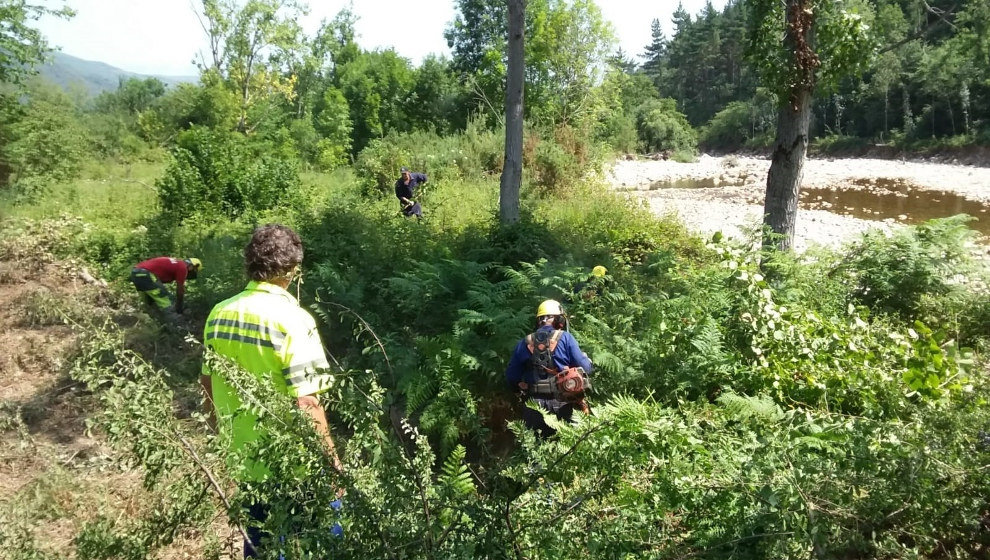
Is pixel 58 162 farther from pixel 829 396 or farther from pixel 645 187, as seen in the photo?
pixel 645 187

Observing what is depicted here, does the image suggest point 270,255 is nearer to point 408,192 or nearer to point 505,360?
point 505,360

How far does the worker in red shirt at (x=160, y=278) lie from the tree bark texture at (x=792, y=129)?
26.9 feet

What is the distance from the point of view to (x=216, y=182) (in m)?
13.5

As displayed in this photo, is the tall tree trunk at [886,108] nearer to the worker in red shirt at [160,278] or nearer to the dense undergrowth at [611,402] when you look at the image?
the dense undergrowth at [611,402]

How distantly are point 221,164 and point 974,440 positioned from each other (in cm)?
1436

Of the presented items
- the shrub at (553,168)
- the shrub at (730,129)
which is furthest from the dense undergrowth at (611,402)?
the shrub at (730,129)

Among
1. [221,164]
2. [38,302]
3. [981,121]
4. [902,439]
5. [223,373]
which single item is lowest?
[38,302]

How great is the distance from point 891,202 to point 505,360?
22964 millimetres

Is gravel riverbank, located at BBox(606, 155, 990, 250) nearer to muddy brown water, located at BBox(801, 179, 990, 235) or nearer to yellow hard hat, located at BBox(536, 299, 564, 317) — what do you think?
muddy brown water, located at BBox(801, 179, 990, 235)

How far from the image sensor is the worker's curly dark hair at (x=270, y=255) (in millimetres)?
2865

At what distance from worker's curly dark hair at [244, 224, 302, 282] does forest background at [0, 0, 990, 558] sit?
49 centimetres

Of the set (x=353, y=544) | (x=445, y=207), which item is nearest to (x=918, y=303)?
(x=353, y=544)

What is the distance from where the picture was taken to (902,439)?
101 inches

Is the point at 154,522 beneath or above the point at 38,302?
above
